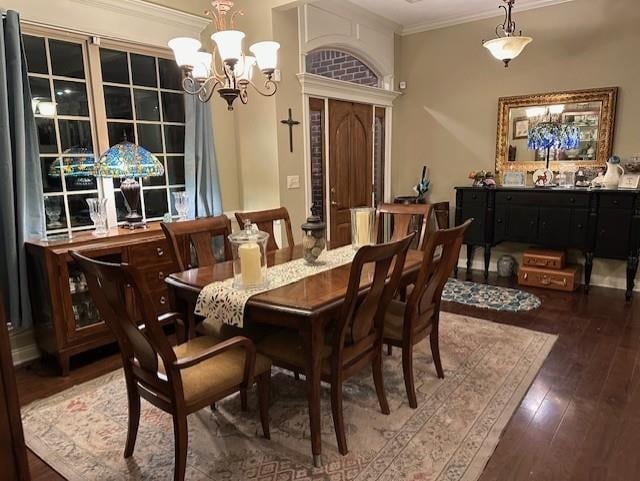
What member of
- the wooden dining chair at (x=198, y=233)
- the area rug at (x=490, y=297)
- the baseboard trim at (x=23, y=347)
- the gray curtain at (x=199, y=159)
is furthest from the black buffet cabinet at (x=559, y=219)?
the baseboard trim at (x=23, y=347)

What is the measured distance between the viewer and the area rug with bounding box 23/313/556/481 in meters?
1.94

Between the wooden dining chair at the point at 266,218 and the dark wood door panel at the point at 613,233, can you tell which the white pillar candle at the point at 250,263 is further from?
the dark wood door panel at the point at 613,233

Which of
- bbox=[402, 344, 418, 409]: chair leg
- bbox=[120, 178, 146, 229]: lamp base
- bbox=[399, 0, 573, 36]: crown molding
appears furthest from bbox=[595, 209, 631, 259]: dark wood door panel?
bbox=[120, 178, 146, 229]: lamp base

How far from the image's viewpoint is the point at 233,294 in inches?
79.4

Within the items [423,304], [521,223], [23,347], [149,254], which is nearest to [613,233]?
[521,223]

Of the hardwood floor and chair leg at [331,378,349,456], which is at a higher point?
chair leg at [331,378,349,456]

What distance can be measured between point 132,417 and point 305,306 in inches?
38.5

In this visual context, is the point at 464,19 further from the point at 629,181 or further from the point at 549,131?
the point at 629,181

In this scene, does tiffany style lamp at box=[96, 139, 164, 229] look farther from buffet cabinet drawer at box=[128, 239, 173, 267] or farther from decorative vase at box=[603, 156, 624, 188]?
decorative vase at box=[603, 156, 624, 188]

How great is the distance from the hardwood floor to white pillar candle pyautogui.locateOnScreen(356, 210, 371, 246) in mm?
1310

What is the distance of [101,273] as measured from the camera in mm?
1565

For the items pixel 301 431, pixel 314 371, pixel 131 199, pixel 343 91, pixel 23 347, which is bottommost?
pixel 301 431

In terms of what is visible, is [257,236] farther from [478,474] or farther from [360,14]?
[360,14]

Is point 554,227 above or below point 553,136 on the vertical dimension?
below
